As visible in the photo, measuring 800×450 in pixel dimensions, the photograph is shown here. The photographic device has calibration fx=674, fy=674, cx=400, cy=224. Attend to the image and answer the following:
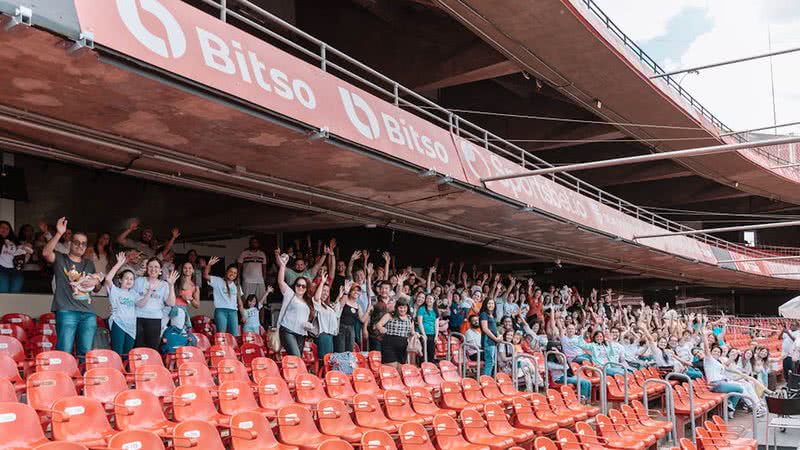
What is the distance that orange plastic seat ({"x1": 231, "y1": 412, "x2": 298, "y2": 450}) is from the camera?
5609mm

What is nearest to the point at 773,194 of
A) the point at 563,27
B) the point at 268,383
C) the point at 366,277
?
the point at 563,27

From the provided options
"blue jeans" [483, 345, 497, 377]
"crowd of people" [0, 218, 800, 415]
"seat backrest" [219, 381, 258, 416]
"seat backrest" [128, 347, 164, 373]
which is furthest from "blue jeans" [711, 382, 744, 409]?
"seat backrest" [128, 347, 164, 373]

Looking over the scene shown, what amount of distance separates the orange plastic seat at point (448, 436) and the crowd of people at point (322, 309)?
2621mm

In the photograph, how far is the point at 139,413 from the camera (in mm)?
5660

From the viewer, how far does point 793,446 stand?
11836 mm

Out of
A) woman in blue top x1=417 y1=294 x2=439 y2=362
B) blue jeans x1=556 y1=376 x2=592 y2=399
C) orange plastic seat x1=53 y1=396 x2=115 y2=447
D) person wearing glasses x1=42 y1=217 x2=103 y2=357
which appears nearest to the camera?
orange plastic seat x1=53 y1=396 x2=115 y2=447

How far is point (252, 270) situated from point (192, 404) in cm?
511

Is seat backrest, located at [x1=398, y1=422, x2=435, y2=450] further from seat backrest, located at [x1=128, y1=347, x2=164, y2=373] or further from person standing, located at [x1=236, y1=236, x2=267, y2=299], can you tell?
person standing, located at [x1=236, y1=236, x2=267, y2=299]

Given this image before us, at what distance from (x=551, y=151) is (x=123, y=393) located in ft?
73.1

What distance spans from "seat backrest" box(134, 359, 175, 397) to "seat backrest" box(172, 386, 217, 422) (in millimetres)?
541

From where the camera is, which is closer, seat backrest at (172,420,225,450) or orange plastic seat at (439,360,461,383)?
seat backrest at (172,420,225,450)

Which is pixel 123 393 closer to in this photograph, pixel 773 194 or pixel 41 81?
pixel 41 81

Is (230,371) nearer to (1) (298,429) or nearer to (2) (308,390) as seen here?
(2) (308,390)

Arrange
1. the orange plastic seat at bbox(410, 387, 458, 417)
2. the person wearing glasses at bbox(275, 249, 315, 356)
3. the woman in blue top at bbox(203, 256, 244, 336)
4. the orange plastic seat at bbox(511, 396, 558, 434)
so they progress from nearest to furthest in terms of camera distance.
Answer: the orange plastic seat at bbox(410, 387, 458, 417)
the orange plastic seat at bbox(511, 396, 558, 434)
the person wearing glasses at bbox(275, 249, 315, 356)
the woman in blue top at bbox(203, 256, 244, 336)
